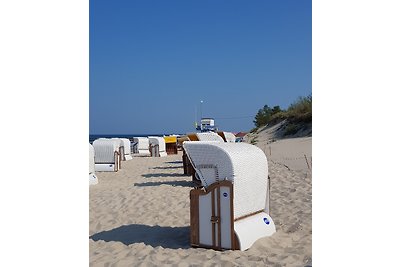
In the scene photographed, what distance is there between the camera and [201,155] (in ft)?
15.0

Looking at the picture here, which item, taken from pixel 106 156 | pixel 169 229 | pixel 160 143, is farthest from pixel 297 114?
pixel 169 229

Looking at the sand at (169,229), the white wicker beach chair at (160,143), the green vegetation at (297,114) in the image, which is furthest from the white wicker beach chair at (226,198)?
the white wicker beach chair at (160,143)

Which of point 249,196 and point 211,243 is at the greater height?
point 249,196

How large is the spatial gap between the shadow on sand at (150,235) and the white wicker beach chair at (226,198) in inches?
15.4

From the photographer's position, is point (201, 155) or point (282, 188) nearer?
point (201, 155)

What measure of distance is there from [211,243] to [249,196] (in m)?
0.65

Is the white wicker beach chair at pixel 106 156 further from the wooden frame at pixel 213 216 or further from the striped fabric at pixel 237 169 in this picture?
the wooden frame at pixel 213 216

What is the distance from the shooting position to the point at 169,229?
542 centimetres

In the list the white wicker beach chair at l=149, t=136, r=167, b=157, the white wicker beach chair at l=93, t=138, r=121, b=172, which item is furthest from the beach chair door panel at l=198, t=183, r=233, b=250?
the white wicker beach chair at l=149, t=136, r=167, b=157

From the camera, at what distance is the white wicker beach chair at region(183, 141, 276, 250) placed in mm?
4262

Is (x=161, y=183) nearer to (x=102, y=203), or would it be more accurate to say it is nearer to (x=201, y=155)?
(x=102, y=203)

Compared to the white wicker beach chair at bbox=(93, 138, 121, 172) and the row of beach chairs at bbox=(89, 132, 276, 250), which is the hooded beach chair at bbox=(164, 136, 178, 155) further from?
the row of beach chairs at bbox=(89, 132, 276, 250)
